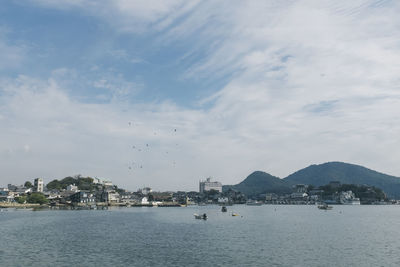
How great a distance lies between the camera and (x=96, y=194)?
19750 cm

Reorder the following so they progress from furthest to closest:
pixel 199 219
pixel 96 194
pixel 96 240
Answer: pixel 96 194
pixel 199 219
pixel 96 240

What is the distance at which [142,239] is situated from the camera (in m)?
51.5

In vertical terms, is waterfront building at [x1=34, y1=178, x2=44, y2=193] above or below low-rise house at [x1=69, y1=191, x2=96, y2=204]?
above

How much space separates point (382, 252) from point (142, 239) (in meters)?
31.8

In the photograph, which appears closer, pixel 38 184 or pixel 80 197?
pixel 80 197

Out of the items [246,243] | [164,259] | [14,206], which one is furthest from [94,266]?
[14,206]

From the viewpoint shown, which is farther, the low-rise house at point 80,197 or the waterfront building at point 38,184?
the waterfront building at point 38,184

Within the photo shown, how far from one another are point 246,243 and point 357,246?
14.6m

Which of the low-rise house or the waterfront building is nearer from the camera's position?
the low-rise house

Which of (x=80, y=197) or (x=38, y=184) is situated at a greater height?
(x=38, y=184)

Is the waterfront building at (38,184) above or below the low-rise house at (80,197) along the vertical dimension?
above

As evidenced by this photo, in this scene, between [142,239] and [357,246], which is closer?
Answer: [357,246]

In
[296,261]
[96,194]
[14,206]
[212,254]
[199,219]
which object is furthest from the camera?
[96,194]

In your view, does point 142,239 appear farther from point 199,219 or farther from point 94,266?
point 199,219
